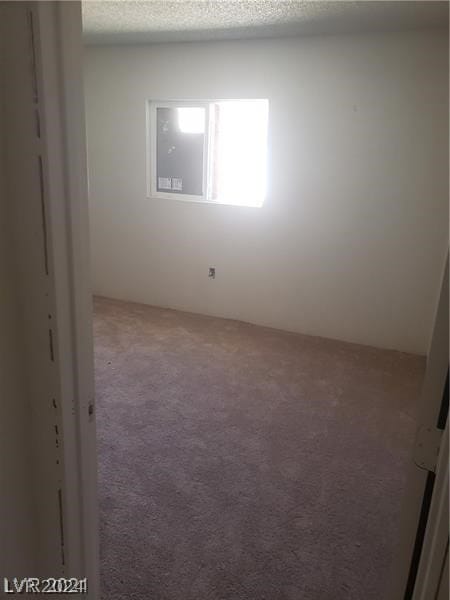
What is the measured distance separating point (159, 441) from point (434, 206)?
255 cm

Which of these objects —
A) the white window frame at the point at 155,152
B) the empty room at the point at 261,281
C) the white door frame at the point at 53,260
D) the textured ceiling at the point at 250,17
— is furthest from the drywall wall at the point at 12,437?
the white window frame at the point at 155,152

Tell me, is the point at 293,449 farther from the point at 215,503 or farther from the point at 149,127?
the point at 149,127

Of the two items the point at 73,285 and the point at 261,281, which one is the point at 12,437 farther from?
the point at 261,281

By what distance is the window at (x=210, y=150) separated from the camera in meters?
4.01

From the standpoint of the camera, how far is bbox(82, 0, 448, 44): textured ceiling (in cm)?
279

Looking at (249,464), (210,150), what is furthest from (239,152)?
(249,464)

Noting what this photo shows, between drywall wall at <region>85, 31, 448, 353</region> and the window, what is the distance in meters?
0.11

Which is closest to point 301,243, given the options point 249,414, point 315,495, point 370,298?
point 370,298

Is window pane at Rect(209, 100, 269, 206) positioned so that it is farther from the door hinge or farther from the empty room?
the door hinge

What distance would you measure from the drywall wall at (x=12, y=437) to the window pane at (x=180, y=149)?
3.37 m

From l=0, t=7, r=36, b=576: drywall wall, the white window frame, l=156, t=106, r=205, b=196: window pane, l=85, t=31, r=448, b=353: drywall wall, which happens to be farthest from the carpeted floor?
l=156, t=106, r=205, b=196: window pane

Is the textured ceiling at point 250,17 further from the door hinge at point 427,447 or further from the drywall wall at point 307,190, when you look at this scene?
the door hinge at point 427,447

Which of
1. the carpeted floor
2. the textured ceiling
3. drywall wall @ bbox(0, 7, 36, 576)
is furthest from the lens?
the textured ceiling

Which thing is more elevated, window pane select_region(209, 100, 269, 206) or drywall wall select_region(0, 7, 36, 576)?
window pane select_region(209, 100, 269, 206)
